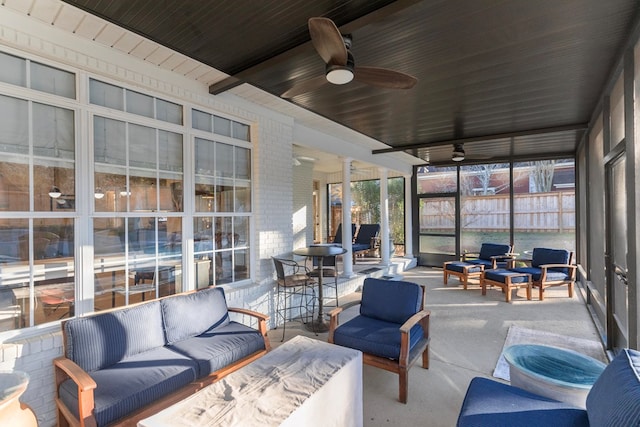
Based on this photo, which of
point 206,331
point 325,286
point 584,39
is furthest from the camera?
point 325,286

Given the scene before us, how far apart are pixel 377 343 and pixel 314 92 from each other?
267cm

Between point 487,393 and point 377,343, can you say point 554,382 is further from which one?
point 377,343

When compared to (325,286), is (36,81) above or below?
above

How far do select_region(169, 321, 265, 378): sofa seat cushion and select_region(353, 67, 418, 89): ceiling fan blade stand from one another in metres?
2.34

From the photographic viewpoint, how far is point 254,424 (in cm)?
151

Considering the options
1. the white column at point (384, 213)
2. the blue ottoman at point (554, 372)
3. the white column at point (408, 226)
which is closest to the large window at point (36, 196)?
the blue ottoman at point (554, 372)

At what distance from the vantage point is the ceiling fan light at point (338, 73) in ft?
7.09

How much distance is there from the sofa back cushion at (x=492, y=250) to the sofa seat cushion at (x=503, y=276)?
3.47 ft

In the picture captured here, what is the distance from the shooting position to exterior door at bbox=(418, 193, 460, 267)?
27.0 feet

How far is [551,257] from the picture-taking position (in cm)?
592

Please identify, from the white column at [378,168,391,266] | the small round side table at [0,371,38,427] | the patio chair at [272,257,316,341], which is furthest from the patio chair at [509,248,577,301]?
the small round side table at [0,371,38,427]

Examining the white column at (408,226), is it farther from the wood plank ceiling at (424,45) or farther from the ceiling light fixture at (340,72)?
the ceiling light fixture at (340,72)

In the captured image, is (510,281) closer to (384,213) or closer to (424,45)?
(384,213)

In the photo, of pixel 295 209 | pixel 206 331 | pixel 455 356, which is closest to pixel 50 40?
pixel 206 331
